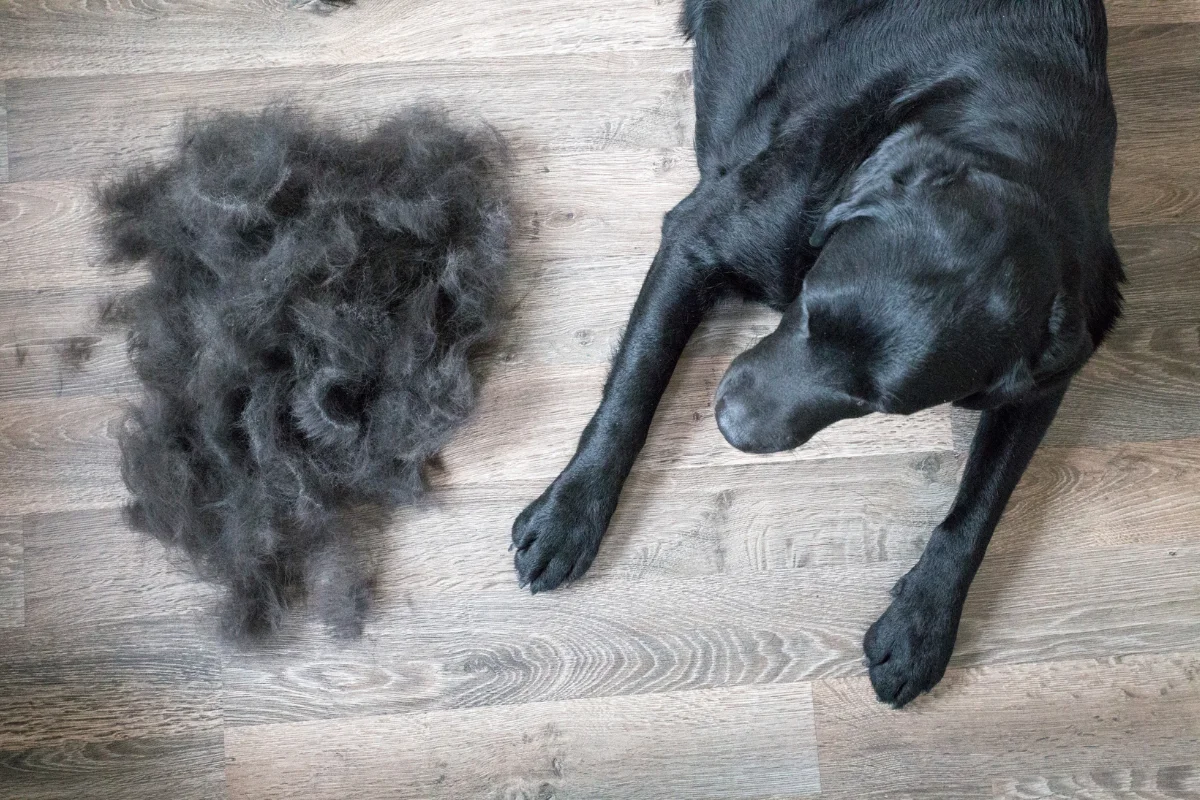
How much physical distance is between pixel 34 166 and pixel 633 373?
3.59 ft

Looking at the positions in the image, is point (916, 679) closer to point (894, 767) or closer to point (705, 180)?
point (894, 767)

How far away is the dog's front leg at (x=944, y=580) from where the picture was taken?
1551 mm

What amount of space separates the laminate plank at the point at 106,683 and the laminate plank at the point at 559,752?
10 cm

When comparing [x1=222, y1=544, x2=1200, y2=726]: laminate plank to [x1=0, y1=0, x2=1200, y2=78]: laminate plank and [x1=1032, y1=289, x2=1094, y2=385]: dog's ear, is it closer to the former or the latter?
[x1=1032, y1=289, x2=1094, y2=385]: dog's ear

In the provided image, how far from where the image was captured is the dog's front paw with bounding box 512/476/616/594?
1562 mm

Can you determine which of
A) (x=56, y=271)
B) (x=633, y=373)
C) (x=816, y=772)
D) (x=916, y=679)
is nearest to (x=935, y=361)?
(x=633, y=373)

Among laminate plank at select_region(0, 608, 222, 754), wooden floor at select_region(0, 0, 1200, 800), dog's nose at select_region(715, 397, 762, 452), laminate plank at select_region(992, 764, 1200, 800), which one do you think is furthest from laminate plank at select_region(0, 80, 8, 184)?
laminate plank at select_region(992, 764, 1200, 800)

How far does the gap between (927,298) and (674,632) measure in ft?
2.46

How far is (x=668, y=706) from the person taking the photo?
5.30 ft

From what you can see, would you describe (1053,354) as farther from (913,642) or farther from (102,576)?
(102,576)

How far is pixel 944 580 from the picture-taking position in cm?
159

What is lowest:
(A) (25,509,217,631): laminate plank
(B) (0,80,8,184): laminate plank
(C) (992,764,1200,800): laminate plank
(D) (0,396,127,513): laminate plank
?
(C) (992,764,1200,800): laminate plank

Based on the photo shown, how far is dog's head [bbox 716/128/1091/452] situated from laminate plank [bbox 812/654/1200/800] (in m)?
0.62

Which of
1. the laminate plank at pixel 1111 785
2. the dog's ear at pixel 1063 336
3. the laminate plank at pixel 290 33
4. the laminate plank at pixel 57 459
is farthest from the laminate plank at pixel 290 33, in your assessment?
the laminate plank at pixel 1111 785
